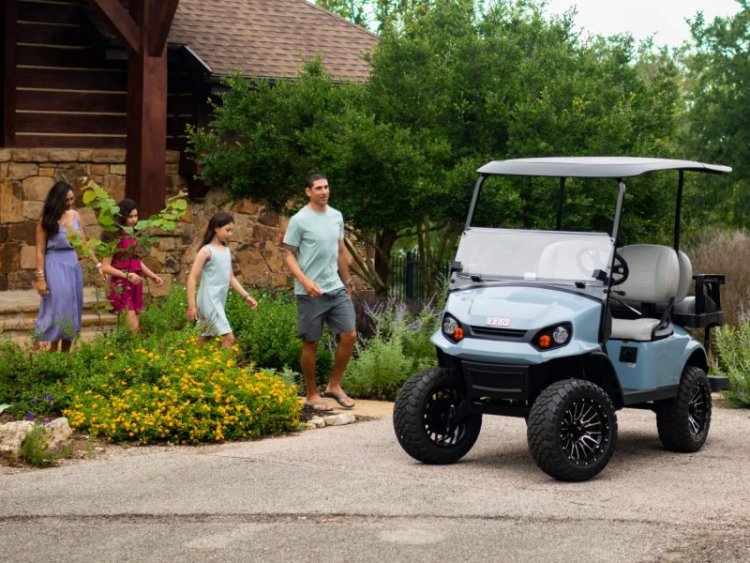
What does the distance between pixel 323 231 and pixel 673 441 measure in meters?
3.22

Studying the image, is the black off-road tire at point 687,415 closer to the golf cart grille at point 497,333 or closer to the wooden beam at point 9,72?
the golf cart grille at point 497,333

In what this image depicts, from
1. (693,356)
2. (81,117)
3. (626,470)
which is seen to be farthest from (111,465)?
(81,117)

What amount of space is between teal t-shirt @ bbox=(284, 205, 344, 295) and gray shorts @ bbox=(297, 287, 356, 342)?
8 centimetres

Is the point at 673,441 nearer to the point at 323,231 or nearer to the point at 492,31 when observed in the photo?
the point at 323,231

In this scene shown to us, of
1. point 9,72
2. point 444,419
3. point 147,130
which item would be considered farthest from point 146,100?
point 444,419

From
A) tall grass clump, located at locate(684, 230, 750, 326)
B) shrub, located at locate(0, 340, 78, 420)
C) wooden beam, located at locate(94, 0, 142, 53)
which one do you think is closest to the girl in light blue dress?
shrub, located at locate(0, 340, 78, 420)

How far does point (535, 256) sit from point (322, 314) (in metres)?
2.41

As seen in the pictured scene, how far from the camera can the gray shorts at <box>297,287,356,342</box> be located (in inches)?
416

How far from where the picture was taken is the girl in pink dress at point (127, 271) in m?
11.6

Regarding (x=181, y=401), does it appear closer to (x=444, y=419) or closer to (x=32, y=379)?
(x=32, y=379)

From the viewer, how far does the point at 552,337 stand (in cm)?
805

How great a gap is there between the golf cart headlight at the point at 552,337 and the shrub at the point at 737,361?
12.7ft

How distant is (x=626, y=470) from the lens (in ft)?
28.0

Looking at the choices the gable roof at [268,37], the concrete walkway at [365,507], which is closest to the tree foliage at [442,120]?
the gable roof at [268,37]
